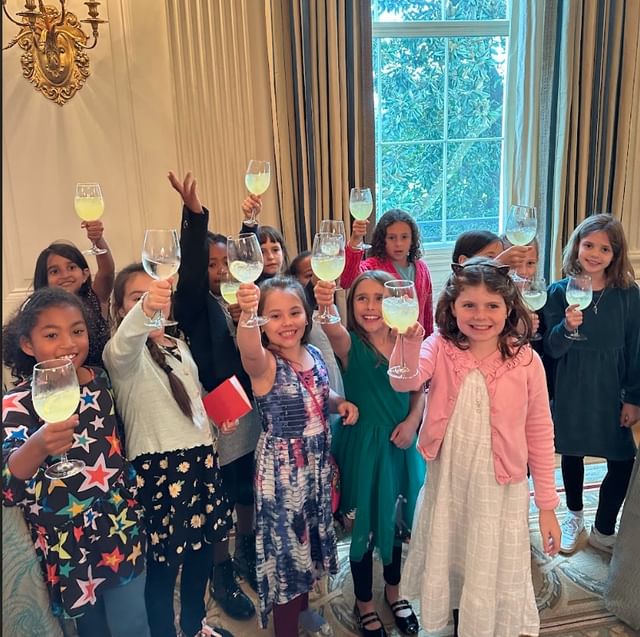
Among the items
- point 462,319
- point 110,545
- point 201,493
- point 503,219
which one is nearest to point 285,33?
point 503,219

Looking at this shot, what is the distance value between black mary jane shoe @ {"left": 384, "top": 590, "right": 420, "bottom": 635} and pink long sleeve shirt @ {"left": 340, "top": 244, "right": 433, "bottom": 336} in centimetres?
115

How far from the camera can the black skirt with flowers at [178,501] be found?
167 cm

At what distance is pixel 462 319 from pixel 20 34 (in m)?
2.37

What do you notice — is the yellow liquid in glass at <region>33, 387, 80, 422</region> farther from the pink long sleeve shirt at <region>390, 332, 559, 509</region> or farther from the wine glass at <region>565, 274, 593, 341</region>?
the wine glass at <region>565, 274, 593, 341</region>

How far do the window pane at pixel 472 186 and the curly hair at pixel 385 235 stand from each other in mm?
1253

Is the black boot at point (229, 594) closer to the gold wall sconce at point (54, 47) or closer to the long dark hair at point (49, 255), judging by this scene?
the long dark hair at point (49, 255)

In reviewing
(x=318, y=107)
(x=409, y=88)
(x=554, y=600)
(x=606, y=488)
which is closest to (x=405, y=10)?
(x=409, y=88)

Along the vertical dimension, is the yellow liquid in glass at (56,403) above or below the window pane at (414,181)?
below

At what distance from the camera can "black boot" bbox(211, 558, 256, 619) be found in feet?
6.88

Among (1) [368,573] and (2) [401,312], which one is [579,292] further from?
(1) [368,573]

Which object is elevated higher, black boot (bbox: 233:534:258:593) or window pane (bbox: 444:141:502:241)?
window pane (bbox: 444:141:502:241)

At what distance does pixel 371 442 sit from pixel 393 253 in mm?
1106

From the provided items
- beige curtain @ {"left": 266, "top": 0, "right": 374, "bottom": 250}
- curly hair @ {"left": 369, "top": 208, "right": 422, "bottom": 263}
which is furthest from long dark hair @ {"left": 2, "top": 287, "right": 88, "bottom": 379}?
beige curtain @ {"left": 266, "top": 0, "right": 374, "bottom": 250}

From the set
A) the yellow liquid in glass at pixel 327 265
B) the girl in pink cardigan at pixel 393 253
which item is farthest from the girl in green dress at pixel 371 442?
the girl in pink cardigan at pixel 393 253
